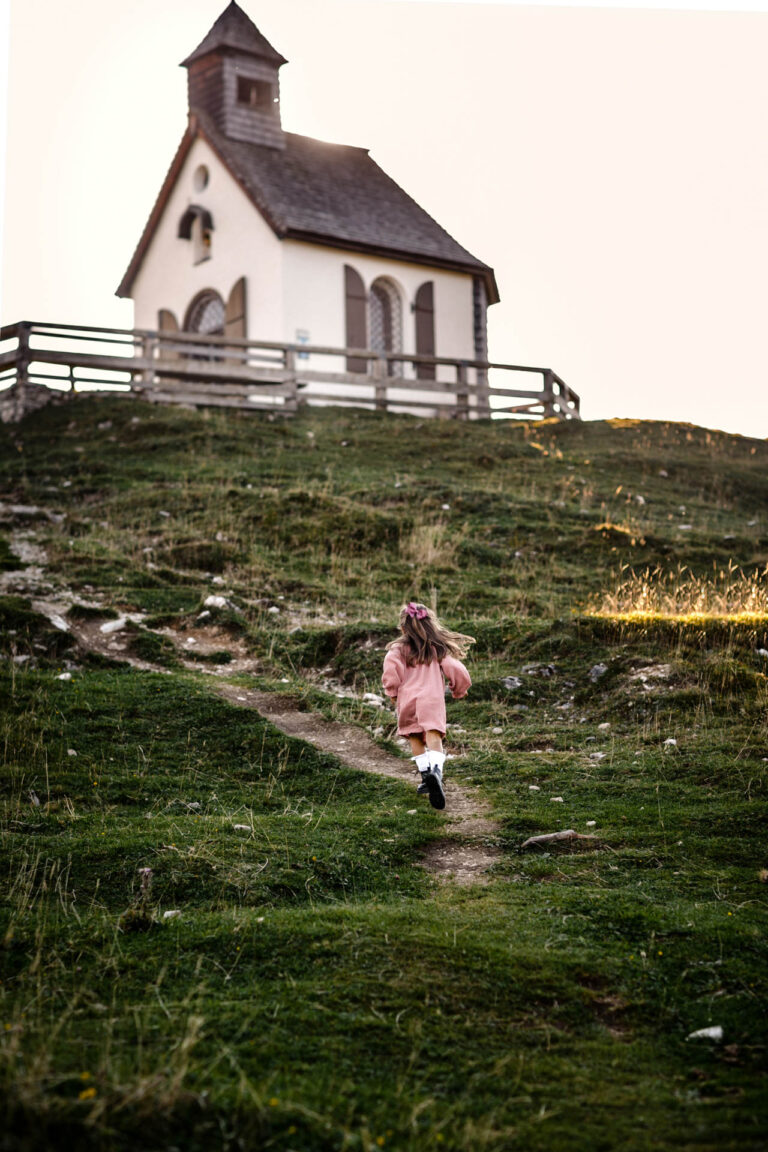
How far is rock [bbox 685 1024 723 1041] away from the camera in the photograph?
Answer: 4.25m

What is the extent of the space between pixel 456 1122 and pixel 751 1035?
1.40 metres

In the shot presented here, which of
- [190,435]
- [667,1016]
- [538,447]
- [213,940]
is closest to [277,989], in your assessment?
[213,940]

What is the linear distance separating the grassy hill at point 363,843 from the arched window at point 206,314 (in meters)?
14.7

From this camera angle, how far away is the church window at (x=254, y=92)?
30.9 meters

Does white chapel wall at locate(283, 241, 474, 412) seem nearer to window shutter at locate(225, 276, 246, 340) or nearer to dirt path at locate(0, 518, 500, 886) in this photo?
window shutter at locate(225, 276, 246, 340)

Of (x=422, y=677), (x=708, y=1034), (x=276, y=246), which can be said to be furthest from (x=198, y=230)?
(x=708, y=1034)

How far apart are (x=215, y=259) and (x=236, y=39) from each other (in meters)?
6.38

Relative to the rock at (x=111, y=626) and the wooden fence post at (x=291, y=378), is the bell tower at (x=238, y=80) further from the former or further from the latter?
the rock at (x=111, y=626)

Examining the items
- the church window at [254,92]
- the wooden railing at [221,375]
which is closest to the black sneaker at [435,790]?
the wooden railing at [221,375]

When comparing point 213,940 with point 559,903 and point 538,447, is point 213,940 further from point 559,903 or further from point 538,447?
point 538,447

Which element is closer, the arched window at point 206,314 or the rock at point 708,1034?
the rock at point 708,1034

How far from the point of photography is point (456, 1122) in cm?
356

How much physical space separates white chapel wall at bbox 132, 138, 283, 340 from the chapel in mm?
45

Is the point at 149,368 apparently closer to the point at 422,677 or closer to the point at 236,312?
the point at 236,312
